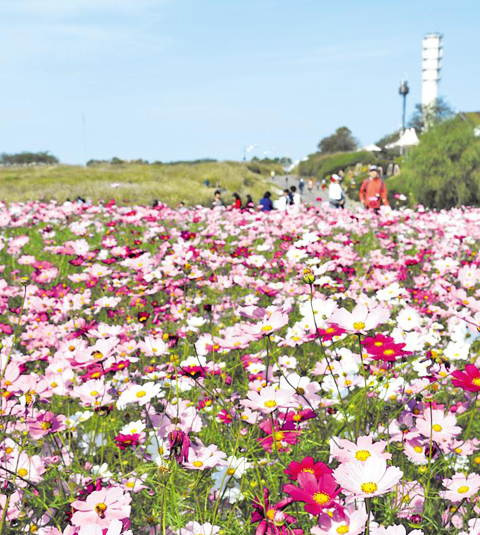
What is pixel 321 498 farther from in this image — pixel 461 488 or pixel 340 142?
pixel 340 142

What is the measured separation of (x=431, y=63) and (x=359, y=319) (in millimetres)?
74060

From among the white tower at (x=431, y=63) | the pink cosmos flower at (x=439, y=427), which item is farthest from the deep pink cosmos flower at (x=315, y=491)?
the white tower at (x=431, y=63)

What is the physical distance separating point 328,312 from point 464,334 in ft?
3.16

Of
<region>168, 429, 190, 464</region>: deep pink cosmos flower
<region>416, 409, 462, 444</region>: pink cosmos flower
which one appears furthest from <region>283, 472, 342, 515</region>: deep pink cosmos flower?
<region>416, 409, 462, 444</region>: pink cosmos flower

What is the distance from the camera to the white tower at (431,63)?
65.8 meters

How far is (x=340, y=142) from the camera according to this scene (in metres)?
71.6

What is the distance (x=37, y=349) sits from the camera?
8.91 ft

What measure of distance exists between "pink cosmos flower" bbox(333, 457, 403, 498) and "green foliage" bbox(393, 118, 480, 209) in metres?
16.6

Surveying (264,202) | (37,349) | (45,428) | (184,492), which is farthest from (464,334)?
(264,202)

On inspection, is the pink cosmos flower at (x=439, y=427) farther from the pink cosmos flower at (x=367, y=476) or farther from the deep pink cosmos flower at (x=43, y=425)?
the deep pink cosmos flower at (x=43, y=425)

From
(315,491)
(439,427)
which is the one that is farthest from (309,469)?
(439,427)

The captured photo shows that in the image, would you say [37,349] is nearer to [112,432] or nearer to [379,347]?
[112,432]

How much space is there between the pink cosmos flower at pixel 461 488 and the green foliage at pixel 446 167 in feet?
53.3

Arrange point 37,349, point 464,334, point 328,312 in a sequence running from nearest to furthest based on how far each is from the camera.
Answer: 1. point 328,312
2. point 464,334
3. point 37,349
